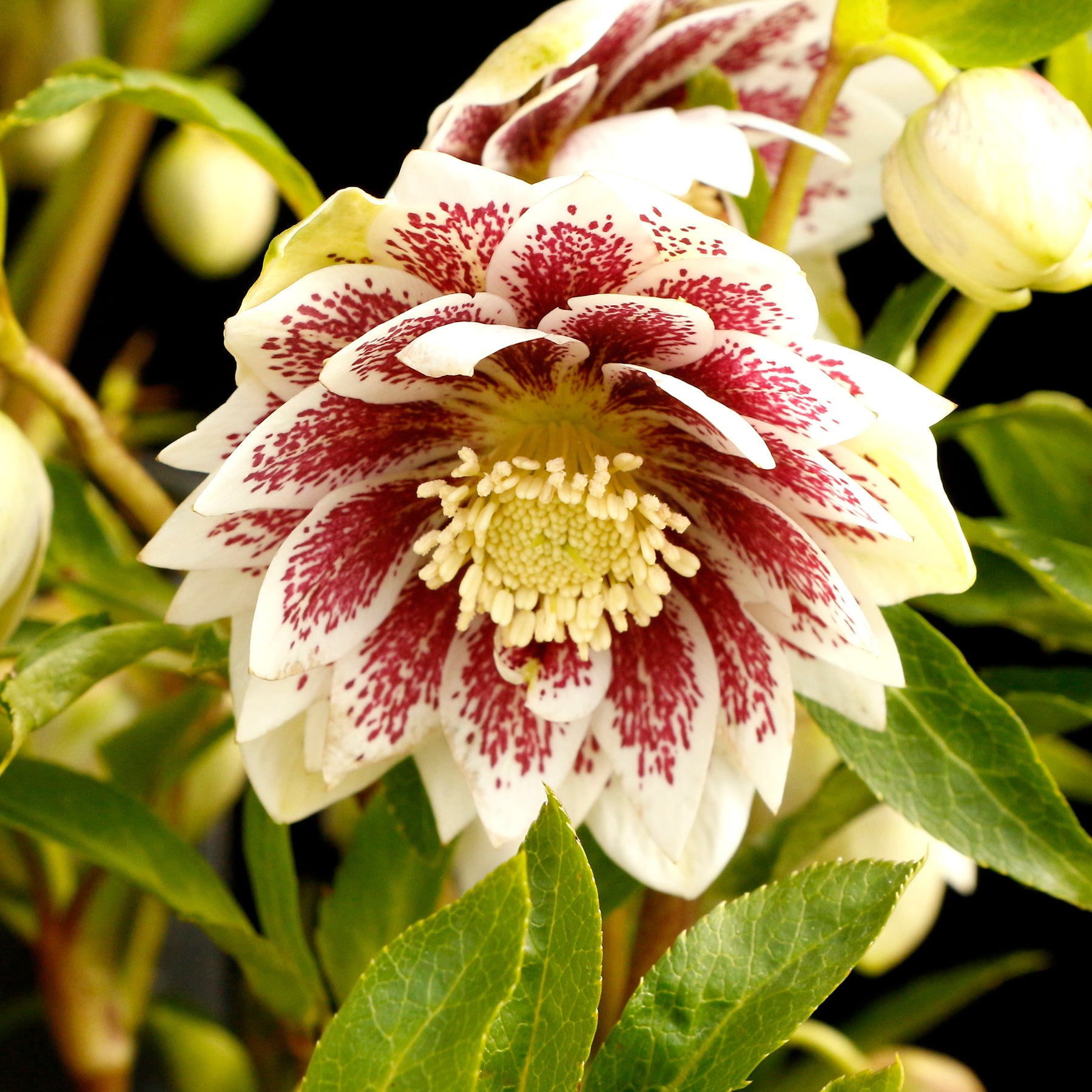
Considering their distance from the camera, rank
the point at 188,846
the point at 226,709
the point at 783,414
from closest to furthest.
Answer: the point at 783,414, the point at 188,846, the point at 226,709

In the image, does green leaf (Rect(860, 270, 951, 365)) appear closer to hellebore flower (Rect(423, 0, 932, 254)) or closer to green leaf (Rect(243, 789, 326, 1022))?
hellebore flower (Rect(423, 0, 932, 254))

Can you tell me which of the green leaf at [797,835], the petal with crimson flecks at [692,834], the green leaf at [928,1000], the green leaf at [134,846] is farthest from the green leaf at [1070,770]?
the green leaf at [134,846]

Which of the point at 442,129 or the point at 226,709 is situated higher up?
the point at 442,129

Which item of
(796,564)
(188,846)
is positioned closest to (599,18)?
(796,564)

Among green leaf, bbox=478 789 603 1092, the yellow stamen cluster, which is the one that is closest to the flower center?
the yellow stamen cluster

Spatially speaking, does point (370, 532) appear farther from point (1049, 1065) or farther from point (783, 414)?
point (1049, 1065)

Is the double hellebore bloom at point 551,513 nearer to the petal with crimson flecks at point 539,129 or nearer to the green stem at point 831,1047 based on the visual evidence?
the petal with crimson flecks at point 539,129
